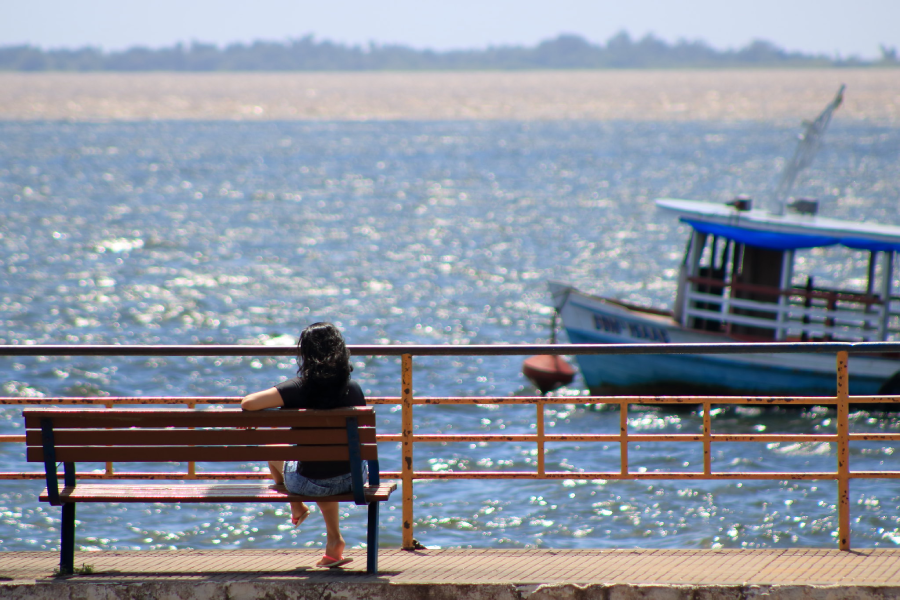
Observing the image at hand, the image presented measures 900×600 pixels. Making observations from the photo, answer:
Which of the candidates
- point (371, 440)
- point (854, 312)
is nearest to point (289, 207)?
point (854, 312)

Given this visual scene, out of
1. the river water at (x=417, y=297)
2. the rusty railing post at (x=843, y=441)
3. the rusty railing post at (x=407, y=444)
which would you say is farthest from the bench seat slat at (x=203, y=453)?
the river water at (x=417, y=297)

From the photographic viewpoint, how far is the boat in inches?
601

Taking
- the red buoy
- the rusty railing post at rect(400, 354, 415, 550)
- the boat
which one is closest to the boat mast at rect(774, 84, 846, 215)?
the boat

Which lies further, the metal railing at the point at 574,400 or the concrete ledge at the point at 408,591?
the metal railing at the point at 574,400

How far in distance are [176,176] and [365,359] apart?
57631 mm

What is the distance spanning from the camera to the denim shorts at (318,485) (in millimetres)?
4852

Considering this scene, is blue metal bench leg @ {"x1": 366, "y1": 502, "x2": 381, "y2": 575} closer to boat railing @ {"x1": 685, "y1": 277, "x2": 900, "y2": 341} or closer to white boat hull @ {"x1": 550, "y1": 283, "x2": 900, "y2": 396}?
boat railing @ {"x1": 685, "y1": 277, "x2": 900, "y2": 341}

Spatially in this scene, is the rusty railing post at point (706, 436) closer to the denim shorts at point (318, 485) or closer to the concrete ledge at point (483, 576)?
the concrete ledge at point (483, 576)

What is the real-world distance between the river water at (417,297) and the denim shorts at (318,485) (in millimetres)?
5737

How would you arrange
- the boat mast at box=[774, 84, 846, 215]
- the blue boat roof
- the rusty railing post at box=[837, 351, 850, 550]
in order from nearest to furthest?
the rusty railing post at box=[837, 351, 850, 550], the blue boat roof, the boat mast at box=[774, 84, 846, 215]

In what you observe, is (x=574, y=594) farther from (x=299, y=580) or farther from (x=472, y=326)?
(x=472, y=326)

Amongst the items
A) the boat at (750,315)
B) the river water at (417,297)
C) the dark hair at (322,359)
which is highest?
the dark hair at (322,359)

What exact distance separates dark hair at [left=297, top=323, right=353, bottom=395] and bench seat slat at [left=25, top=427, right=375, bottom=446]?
235 mm

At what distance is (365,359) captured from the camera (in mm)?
21562
